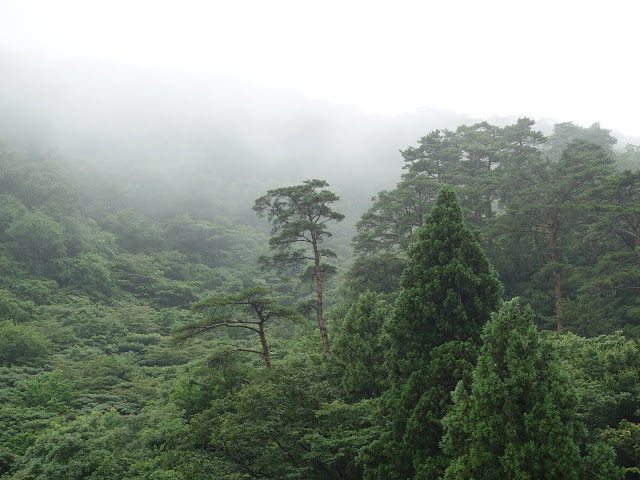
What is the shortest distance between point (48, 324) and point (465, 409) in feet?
86.0

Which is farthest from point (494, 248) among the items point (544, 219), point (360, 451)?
point (360, 451)

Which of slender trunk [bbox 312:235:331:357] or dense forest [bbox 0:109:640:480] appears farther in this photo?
slender trunk [bbox 312:235:331:357]

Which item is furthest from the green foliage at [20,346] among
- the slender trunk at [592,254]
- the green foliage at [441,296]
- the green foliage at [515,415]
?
the slender trunk at [592,254]

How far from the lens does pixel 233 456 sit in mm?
8727

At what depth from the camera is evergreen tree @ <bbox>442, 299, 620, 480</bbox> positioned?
532cm

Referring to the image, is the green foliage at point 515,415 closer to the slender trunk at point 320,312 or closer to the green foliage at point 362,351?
the green foliage at point 362,351

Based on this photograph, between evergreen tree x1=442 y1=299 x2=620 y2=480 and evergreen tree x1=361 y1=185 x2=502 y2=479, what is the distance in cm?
118

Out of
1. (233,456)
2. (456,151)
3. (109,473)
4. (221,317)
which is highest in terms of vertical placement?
(456,151)

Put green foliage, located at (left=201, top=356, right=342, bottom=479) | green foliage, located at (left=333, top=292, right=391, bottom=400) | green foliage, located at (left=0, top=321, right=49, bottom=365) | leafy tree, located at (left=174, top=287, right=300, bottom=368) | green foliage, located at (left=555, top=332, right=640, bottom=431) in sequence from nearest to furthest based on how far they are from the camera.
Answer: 1. green foliage, located at (left=555, top=332, right=640, bottom=431)
2. green foliage, located at (left=201, top=356, right=342, bottom=479)
3. green foliage, located at (left=333, top=292, right=391, bottom=400)
4. leafy tree, located at (left=174, top=287, right=300, bottom=368)
5. green foliage, located at (left=0, top=321, right=49, bottom=365)

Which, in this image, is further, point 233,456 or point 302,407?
point 302,407

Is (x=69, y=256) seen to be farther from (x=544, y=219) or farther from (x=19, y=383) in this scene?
(x=544, y=219)

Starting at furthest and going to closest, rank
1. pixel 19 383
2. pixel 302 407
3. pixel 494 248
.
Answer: pixel 494 248 < pixel 19 383 < pixel 302 407

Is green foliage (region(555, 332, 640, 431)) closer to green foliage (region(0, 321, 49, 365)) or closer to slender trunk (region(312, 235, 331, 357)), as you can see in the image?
slender trunk (region(312, 235, 331, 357))

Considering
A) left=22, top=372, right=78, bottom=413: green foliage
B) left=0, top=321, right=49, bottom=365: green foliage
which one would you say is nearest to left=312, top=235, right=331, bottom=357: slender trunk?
left=22, top=372, right=78, bottom=413: green foliage
